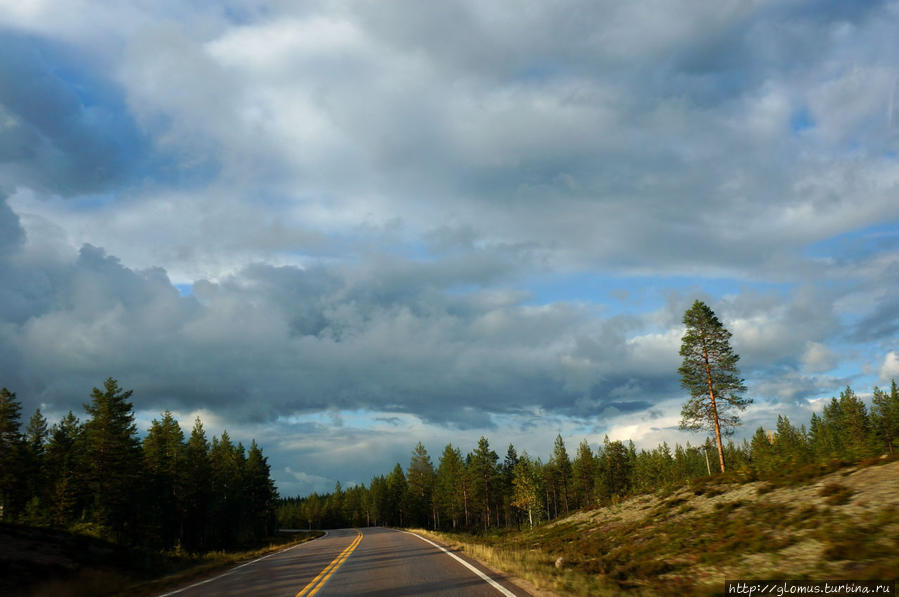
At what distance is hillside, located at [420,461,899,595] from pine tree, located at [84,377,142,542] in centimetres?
3830

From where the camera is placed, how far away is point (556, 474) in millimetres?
97312

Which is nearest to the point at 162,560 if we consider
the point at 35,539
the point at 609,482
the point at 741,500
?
the point at 35,539

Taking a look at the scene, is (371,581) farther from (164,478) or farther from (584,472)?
(584,472)

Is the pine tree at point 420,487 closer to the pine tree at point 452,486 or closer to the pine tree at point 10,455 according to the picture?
the pine tree at point 452,486

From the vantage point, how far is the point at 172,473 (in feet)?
183

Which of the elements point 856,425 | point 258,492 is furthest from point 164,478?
point 856,425

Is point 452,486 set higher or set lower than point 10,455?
lower

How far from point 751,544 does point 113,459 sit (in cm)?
4973

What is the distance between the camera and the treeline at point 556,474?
247 ft

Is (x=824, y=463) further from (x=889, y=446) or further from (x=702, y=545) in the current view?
(x=889, y=446)

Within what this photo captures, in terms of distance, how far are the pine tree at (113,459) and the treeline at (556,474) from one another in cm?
4911

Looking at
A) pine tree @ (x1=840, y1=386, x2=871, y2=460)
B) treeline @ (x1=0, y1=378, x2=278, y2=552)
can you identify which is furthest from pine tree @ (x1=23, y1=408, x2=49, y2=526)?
pine tree @ (x1=840, y1=386, x2=871, y2=460)

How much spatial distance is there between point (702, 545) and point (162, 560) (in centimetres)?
3135

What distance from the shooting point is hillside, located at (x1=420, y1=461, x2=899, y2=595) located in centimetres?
1005
